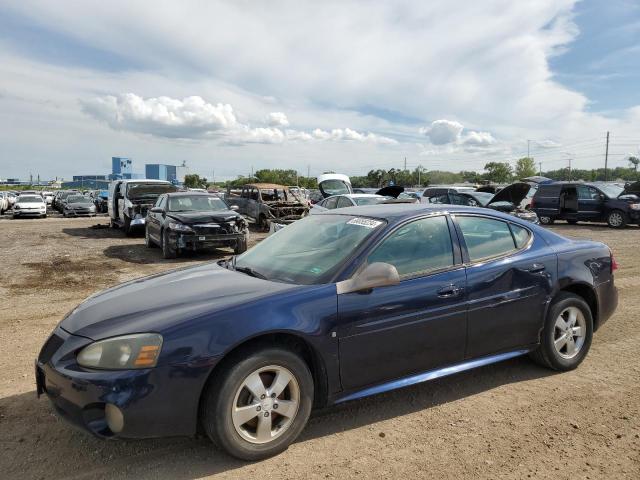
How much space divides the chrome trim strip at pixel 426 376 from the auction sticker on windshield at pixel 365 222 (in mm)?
1112

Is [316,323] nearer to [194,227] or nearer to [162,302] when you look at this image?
[162,302]

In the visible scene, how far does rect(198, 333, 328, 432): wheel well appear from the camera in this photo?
9.40ft

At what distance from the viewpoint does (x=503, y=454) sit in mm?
3018

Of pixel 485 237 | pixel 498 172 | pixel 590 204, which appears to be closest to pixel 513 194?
pixel 590 204

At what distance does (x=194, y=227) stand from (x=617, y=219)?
1597 centimetres

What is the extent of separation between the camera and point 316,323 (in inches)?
121

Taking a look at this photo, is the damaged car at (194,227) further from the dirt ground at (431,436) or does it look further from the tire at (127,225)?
the dirt ground at (431,436)

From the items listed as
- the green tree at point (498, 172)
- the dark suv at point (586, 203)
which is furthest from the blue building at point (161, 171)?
the dark suv at point (586, 203)

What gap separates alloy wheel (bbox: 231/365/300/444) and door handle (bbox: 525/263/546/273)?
217 cm

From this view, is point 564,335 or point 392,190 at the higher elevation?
point 392,190

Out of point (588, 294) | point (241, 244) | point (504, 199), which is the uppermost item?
point (504, 199)

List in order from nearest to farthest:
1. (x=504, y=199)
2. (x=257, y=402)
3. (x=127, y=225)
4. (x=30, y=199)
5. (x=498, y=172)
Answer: (x=257, y=402) < (x=504, y=199) < (x=127, y=225) < (x=30, y=199) < (x=498, y=172)

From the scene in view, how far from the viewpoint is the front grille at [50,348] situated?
300 cm

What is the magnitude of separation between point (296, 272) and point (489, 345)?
5.25 feet
